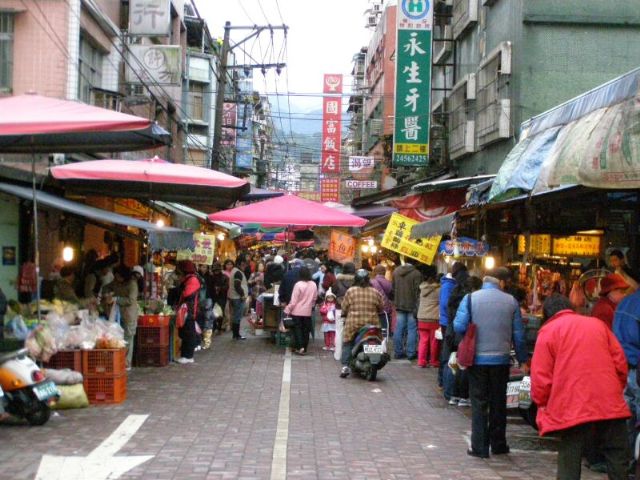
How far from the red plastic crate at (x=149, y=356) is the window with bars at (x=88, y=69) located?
7.03m

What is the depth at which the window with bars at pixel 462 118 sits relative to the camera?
21.0 m

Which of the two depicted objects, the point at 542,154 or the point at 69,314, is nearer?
the point at 542,154

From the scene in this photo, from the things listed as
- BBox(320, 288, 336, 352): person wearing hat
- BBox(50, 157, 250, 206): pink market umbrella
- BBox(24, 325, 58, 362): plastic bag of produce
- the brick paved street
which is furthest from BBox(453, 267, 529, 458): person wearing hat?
BBox(320, 288, 336, 352): person wearing hat

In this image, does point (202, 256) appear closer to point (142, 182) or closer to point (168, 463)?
point (142, 182)

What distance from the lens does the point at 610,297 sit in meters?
8.64

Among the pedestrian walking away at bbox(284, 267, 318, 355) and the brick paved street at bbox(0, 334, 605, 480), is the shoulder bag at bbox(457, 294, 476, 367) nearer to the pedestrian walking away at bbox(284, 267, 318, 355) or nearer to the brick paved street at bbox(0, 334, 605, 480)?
the brick paved street at bbox(0, 334, 605, 480)

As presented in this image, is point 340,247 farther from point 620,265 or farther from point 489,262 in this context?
point 620,265

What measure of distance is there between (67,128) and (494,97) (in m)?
12.3

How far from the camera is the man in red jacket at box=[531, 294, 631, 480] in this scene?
21.0 feet

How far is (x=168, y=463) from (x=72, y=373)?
3.18m

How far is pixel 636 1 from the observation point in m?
17.1

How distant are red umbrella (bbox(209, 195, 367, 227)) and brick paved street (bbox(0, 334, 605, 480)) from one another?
4.37 meters

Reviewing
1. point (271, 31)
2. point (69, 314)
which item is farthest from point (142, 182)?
point (271, 31)

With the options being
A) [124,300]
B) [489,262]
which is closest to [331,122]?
[489,262]
